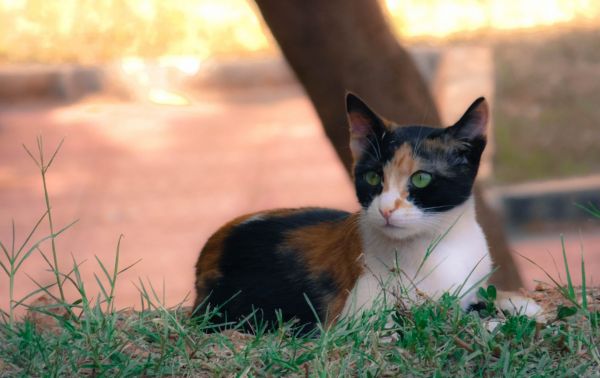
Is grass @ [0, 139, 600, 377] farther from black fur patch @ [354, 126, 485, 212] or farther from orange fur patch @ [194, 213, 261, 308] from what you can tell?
orange fur patch @ [194, 213, 261, 308]

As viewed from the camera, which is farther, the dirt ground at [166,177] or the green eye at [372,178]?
the dirt ground at [166,177]

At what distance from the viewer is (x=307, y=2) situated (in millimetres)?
4582

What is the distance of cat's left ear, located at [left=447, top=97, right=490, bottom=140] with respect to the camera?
3246 mm

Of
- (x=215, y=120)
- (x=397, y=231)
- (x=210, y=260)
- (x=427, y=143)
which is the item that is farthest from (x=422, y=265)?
(x=215, y=120)

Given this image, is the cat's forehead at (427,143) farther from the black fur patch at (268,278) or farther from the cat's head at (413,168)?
the black fur patch at (268,278)

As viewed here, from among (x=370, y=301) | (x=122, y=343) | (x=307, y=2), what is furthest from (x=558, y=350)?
(x=307, y=2)

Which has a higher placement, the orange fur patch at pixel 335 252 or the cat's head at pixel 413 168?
the cat's head at pixel 413 168

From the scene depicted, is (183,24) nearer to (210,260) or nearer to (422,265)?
(210,260)

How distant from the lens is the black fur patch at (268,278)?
3.32 metres

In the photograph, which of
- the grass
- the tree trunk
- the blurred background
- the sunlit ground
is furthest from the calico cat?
the sunlit ground

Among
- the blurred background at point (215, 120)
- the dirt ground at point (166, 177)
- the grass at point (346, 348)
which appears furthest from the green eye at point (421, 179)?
the dirt ground at point (166, 177)

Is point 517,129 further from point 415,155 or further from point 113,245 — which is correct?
point 415,155

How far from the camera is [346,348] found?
111 inches

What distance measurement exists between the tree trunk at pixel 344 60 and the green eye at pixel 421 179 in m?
1.52
